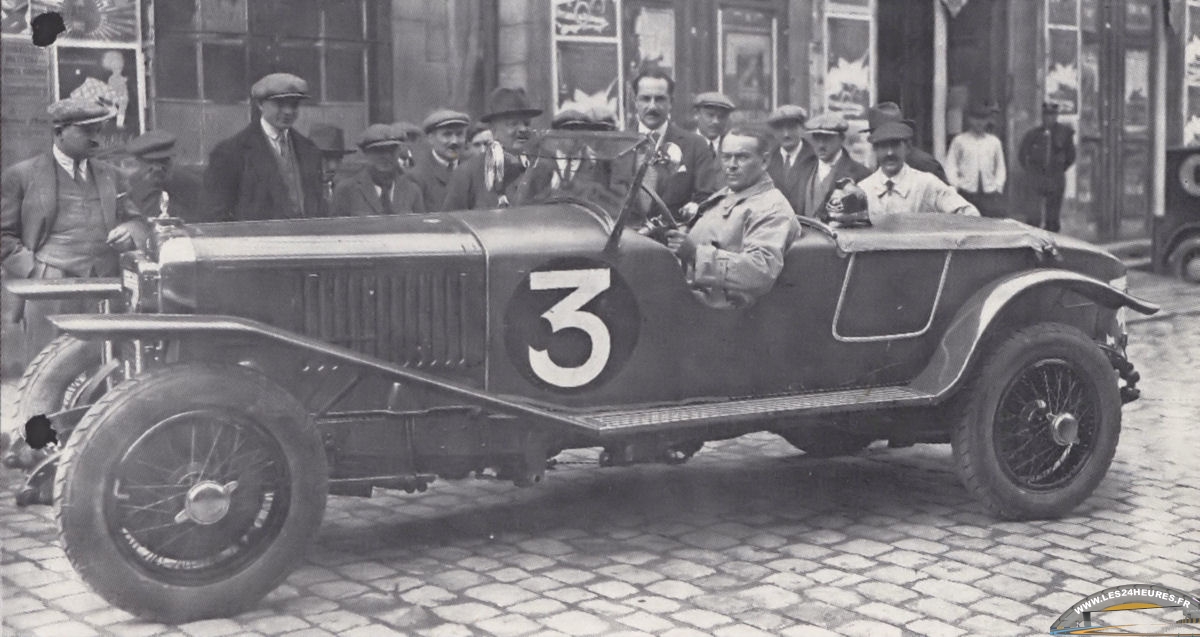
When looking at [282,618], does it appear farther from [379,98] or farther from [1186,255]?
[1186,255]

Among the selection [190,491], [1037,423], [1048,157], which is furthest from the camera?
[1048,157]

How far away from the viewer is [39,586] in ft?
14.9

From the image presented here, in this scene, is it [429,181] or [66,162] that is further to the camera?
[429,181]

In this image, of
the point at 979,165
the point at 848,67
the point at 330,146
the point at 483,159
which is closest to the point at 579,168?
the point at 483,159

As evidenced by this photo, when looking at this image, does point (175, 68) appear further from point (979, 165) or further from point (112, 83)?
point (979, 165)

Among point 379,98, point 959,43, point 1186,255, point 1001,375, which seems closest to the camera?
point 1001,375

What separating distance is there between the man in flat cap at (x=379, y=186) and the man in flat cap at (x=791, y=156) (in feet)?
6.87

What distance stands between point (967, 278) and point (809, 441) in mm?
1198

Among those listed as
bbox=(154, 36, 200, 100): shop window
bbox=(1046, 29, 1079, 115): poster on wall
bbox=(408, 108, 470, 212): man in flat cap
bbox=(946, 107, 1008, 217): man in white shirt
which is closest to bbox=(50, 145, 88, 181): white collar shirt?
bbox=(408, 108, 470, 212): man in flat cap

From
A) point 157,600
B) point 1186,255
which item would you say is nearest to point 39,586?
point 157,600

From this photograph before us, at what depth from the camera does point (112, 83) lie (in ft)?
29.6

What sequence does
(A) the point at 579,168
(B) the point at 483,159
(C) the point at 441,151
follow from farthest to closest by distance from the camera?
(C) the point at 441,151
(B) the point at 483,159
(A) the point at 579,168

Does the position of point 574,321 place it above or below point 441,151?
below

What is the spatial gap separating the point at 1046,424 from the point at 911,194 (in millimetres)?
1948
